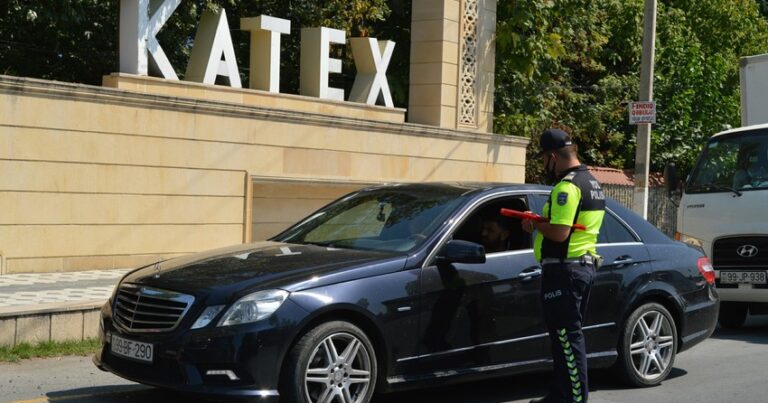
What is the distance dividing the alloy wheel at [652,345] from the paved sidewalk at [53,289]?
5139mm

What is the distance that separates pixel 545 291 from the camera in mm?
6684

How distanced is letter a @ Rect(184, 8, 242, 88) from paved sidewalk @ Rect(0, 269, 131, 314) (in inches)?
139

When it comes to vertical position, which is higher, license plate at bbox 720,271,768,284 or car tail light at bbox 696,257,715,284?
car tail light at bbox 696,257,715,284

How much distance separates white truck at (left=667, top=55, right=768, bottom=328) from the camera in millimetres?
11383

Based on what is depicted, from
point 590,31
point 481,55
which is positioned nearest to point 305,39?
point 481,55

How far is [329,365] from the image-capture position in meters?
6.29

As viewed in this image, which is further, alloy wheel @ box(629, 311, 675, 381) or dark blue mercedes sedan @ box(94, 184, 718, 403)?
alloy wheel @ box(629, 311, 675, 381)

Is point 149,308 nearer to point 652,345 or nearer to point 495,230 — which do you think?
point 495,230

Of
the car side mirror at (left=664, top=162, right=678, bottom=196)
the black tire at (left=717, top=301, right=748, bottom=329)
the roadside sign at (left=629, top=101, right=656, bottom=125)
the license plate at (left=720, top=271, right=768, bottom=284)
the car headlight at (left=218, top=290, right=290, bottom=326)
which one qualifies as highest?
the roadside sign at (left=629, top=101, right=656, bottom=125)

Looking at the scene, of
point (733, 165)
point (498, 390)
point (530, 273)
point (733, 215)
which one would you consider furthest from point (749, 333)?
point (530, 273)

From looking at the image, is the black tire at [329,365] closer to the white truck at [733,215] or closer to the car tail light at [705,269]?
the car tail light at [705,269]

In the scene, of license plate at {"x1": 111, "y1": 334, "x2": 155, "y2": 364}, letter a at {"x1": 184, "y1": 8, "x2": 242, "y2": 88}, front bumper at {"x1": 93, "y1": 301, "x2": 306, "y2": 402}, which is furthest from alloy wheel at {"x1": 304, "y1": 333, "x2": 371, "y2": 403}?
letter a at {"x1": 184, "y1": 8, "x2": 242, "y2": 88}

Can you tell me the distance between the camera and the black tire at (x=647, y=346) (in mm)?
7973

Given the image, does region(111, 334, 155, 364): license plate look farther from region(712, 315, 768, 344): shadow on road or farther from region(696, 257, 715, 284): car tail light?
region(712, 315, 768, 344): shadow on road
